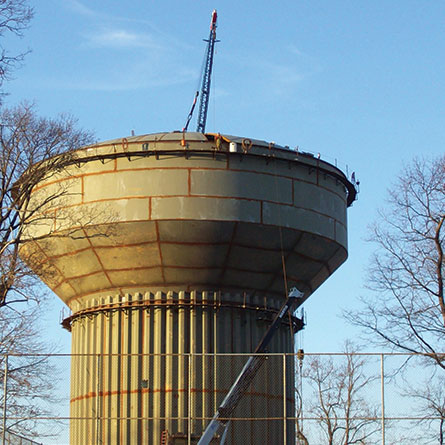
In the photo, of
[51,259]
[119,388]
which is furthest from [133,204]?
[119,388]

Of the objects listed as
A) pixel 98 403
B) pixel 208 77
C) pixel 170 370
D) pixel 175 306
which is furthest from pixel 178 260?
pixel 208 77

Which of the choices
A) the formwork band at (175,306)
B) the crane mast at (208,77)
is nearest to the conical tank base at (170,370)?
the formwork band at (175,306)

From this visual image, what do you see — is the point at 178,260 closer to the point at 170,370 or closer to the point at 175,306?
the point at 175,306

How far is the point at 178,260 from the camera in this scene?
82.3ft

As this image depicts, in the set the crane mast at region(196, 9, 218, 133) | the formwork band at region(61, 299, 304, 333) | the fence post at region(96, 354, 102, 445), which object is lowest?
the fence post at region(96, 354, 102, 445)

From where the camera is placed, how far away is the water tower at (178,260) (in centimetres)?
2455

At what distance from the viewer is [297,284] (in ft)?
87.5

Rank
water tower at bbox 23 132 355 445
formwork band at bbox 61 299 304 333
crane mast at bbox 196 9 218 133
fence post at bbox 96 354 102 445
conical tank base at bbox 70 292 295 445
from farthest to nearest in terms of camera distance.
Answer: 1. crane mast at bbox 196 9 218 133
2. formwork band at bbox 61 299 304 333
3. conical tank base at bbox 70 292 295 445
4. water tower at bbox 23 132 355 445
5. fence post at bbox 96 354 102 445

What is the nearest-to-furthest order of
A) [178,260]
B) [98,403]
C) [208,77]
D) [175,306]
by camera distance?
[98,403] → [178,260] → [175,306] → [208,77]

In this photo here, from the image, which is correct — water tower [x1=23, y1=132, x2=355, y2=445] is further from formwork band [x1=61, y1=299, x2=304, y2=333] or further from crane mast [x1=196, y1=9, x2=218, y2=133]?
crane mast [x1=196, y1=9, x2=218, y2=133]

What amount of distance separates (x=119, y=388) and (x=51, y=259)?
3757 millimetres

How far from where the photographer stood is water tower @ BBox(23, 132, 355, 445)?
24.5 m

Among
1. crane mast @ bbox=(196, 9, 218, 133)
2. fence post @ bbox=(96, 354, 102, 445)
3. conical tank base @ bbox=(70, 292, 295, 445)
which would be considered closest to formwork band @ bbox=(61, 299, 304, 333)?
conical tank base @ bbox=(70, 292, 295, 445)

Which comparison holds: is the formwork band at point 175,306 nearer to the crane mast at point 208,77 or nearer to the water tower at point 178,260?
the water tower at point 178,260
